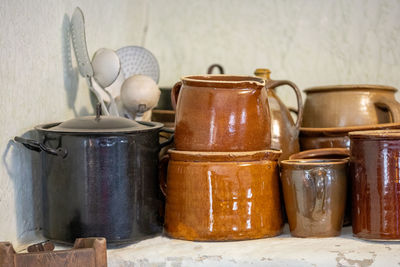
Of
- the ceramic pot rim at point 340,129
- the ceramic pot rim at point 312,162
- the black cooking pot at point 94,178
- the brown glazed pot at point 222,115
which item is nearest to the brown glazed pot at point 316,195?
the ceramic pot rim at point 312,162

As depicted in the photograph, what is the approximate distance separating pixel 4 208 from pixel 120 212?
0.24 m

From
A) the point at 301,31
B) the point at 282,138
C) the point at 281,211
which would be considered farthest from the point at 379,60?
the point at 281,211

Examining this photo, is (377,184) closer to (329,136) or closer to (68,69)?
→ (329,136)

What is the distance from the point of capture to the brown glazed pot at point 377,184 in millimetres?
1100

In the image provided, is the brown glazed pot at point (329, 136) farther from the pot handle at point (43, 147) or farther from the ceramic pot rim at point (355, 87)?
the pot handle at point (43, 147)

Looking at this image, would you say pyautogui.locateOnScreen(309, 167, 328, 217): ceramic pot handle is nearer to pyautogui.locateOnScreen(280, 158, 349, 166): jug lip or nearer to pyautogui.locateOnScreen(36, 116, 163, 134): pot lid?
pyautogui.locateOnScreen(280, 158, 349, 166): jug lip

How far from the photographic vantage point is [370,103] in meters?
1.44

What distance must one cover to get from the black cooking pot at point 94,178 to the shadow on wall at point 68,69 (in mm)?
251

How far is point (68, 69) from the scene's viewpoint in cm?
140

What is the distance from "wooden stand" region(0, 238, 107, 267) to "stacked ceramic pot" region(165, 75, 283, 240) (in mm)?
295

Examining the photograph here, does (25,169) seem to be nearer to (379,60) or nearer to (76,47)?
(76,47)

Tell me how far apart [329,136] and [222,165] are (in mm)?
395

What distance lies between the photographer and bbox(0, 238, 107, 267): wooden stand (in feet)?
2.96

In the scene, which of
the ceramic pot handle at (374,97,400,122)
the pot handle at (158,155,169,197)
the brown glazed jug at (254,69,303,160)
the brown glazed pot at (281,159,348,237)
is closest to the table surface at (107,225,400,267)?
the brown glazed pot at (281,159,348,237)
